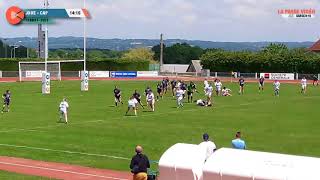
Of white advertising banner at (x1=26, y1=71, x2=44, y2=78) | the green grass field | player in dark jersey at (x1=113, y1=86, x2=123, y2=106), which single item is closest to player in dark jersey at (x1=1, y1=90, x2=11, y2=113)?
the green grass field

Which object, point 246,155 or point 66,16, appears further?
point 66,16

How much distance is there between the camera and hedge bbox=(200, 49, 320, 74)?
9218 centimetres

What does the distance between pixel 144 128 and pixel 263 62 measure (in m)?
67.3

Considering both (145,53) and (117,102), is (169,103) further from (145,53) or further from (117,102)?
(145,53)

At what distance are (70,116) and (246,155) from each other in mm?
24931

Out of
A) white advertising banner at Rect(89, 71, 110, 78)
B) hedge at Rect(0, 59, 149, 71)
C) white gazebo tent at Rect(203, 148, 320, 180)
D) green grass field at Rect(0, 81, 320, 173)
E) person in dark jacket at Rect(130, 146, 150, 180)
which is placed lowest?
green grass field at Rect(0, 81, 320, 173)

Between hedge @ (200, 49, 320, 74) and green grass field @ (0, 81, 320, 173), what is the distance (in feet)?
145

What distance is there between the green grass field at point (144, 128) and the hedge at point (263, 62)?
44333mm

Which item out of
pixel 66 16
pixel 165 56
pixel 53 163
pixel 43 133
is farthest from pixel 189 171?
pixel 165 56

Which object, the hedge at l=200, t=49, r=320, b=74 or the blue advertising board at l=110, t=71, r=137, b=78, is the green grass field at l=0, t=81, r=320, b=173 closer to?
the hedge at l=200, t=49, r=320, b=74

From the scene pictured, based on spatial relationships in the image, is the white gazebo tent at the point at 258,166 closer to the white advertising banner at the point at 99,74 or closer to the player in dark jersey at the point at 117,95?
the player in dark jersey at the point at 117,95

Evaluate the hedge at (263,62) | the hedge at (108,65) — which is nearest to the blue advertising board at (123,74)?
the hedge at (108,65)

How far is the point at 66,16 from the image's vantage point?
72250 millimetres

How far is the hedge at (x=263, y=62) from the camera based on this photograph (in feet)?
302
